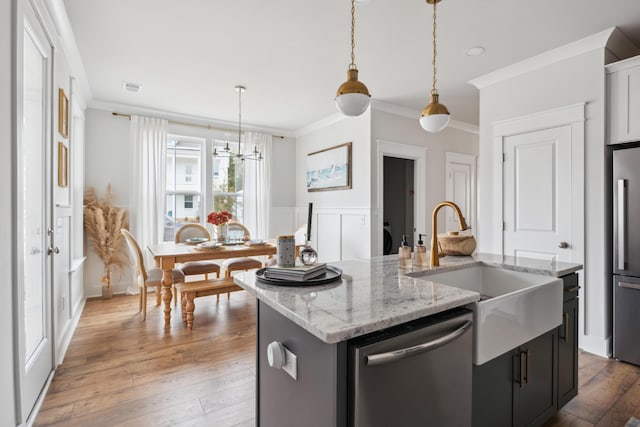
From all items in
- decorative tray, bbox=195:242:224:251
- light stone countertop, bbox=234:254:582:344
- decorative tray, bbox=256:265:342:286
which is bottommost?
decorative tray, bbox=195:242:224:251

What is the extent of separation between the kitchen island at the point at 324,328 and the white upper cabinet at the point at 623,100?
7.95 feet

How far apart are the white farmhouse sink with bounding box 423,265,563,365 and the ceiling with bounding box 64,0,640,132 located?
186 centimetres

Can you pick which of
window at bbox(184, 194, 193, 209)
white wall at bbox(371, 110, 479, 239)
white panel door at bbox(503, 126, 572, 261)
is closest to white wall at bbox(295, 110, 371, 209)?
white wall at bbox(371, 110, 479, 239)

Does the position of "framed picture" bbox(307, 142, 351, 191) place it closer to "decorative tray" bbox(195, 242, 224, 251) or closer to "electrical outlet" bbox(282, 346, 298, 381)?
"decorative tray" bbox(195, 242, 224, 251)

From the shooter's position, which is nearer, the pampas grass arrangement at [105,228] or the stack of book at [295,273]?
the stack of book at [295,273]

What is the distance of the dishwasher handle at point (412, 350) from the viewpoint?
892mm

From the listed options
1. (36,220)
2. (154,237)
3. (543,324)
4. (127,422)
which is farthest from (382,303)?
(154,237)

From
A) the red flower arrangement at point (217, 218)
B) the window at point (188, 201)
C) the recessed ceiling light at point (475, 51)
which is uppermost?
the recessed ceiling light at point (475, 51)

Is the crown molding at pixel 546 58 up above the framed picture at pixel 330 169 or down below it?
above

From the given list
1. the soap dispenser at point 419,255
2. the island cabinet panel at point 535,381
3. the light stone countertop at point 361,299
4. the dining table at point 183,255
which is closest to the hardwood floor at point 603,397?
the island cabinet panel at point 535,381

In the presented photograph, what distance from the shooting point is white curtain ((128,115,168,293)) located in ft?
14.6

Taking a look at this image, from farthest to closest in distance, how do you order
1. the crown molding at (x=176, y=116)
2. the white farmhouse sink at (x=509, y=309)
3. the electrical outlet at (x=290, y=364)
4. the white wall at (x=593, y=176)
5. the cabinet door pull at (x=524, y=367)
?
1. the crown molding at (x=176, y=116)
2. the white wall at (x=593, y=176)
3. the cabinet door pull at (x=524, y=367)
4. the white farmhouse sink at (x=509, y=309)
5. the electrical outlet at (x=290, y=364)

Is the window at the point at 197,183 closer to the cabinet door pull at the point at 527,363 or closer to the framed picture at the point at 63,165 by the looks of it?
the framed picture at the point at 63,165

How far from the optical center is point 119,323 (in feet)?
10.8
